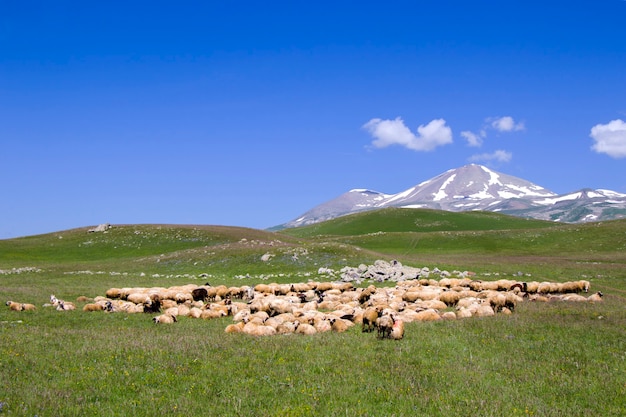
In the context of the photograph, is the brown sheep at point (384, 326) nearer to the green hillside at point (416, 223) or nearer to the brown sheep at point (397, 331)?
the brown sheep at point (397, 331)

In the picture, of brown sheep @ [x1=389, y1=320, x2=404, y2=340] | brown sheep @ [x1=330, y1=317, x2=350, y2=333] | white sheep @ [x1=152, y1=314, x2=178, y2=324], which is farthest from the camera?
white sheep @ [x1=152, y1=314, x2=178, y2=324]

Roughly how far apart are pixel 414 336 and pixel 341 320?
10.8 feet

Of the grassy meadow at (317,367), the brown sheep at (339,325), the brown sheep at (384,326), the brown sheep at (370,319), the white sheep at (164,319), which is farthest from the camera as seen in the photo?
the white sheep at (164,319)

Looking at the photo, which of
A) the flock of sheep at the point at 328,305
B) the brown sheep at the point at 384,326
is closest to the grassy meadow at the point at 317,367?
the brown sheep at the point at 384,326

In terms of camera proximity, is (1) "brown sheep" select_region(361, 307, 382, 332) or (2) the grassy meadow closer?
(2) the grassy meadow

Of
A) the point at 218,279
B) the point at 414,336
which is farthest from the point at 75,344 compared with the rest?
the point at 218,279

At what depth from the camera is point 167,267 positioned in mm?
53625

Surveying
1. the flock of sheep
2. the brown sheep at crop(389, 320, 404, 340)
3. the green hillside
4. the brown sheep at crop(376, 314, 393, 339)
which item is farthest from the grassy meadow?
the green hillside

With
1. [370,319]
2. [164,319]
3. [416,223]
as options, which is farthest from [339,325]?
[416,223]

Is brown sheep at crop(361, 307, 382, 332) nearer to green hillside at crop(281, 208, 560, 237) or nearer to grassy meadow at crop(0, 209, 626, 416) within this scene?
grassy meadow at crop(0, 209, 626, 416)

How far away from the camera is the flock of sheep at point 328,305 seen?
18422 millimetres

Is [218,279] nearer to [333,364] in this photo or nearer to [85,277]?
[85,277]

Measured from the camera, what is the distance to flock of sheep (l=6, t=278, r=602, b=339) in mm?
18422

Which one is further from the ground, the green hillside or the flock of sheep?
the green hillside
